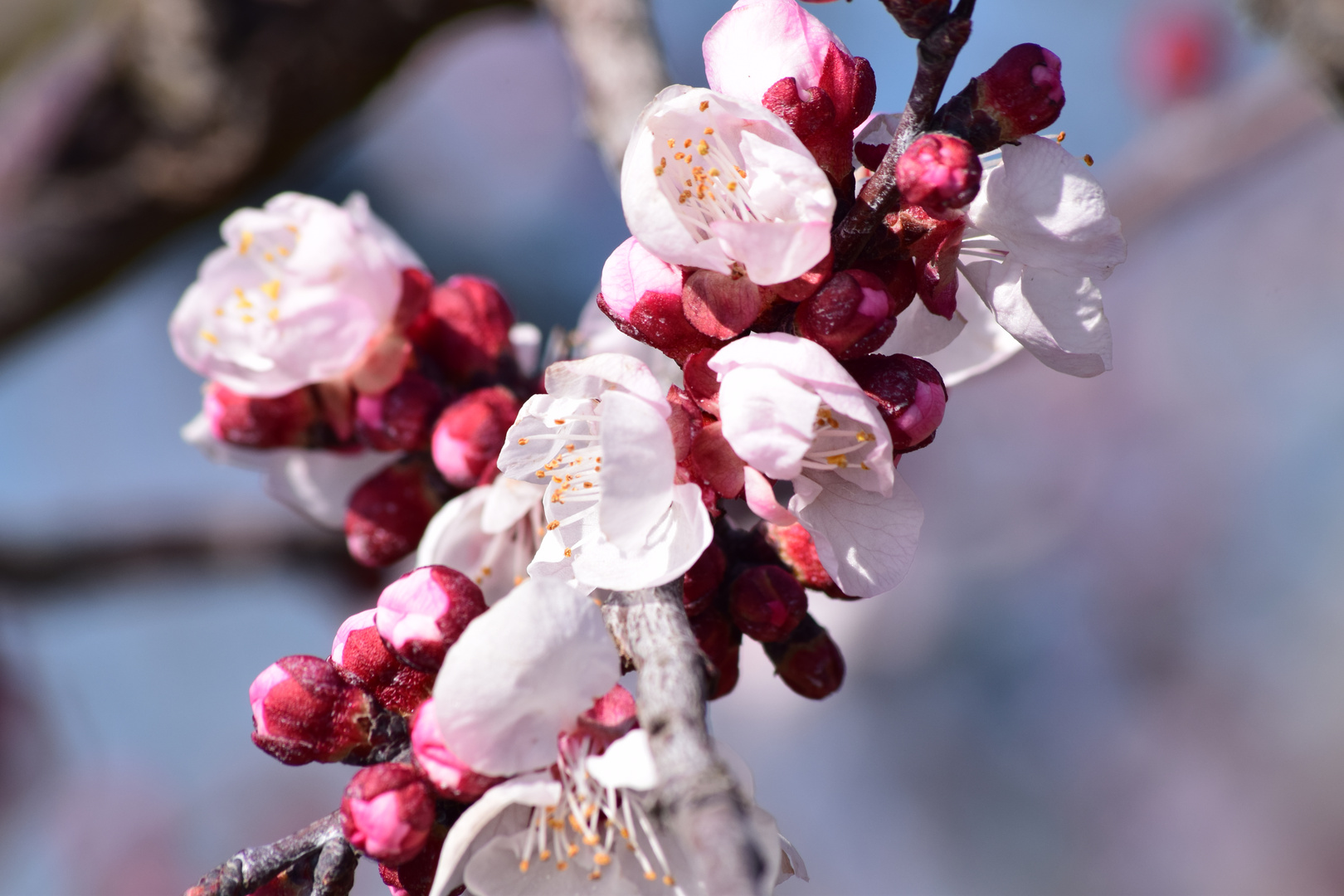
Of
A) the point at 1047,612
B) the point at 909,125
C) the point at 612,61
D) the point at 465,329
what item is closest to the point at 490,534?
the point at 465,329

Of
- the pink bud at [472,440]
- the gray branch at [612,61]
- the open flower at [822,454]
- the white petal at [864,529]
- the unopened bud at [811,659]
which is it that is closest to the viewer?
the open flower at [822,454]

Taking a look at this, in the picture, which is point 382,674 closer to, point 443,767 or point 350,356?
point 443,767

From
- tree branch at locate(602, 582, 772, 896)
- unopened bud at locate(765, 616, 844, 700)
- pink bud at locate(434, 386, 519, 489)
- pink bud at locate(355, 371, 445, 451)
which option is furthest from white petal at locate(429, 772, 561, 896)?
pink bud at locate(355, 371, 445, 451)

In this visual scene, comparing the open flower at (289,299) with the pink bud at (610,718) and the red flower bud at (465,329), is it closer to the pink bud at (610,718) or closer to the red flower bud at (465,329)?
the red flower bud at (465,329)

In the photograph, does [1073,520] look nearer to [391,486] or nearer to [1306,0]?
[1306,0]

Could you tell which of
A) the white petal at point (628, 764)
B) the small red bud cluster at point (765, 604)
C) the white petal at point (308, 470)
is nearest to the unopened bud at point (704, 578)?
the small red bud cluster at point (765, 604)

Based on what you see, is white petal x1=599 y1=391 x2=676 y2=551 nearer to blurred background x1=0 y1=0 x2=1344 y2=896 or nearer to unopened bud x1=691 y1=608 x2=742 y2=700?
unopened bud x1=691 y1=608 x2=742 y2=700
